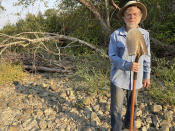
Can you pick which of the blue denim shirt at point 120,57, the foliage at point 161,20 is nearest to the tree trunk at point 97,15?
the foliage at point 161,20

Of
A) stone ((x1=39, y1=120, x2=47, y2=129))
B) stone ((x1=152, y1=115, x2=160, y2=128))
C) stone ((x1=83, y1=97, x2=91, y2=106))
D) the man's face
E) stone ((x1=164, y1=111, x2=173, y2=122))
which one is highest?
the man's face

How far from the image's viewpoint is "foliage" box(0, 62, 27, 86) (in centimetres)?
432

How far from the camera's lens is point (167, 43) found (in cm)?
465

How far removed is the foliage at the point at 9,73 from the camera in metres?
4.32

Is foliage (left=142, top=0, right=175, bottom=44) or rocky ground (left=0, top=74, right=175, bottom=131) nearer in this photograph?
rocky ground (left=0, top=74, right=175, bottom=131)

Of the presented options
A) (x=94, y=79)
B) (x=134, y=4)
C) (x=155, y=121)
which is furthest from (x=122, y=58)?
(x=94, y=79)

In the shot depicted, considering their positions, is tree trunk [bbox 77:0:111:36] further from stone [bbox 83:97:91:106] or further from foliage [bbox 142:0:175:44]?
stone [bbox 83:97:91:106]

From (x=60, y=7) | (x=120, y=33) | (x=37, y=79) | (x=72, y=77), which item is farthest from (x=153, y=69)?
(x=60, y=7)

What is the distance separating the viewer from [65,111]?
2.97 metres

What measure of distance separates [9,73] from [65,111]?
2.33m

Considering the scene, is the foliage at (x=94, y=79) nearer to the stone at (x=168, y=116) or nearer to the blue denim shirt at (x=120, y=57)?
the stone at (x=168, y=116)

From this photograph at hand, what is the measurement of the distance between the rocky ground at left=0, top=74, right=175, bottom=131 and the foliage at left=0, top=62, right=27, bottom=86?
59cm

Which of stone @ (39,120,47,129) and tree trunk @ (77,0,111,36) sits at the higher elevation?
tree trunk @ (77,0,111,36)

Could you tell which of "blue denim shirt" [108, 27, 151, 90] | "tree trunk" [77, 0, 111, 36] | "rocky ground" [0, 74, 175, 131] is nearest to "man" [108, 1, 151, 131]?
"blue denim shirt" [108, 27, 151, 90]
